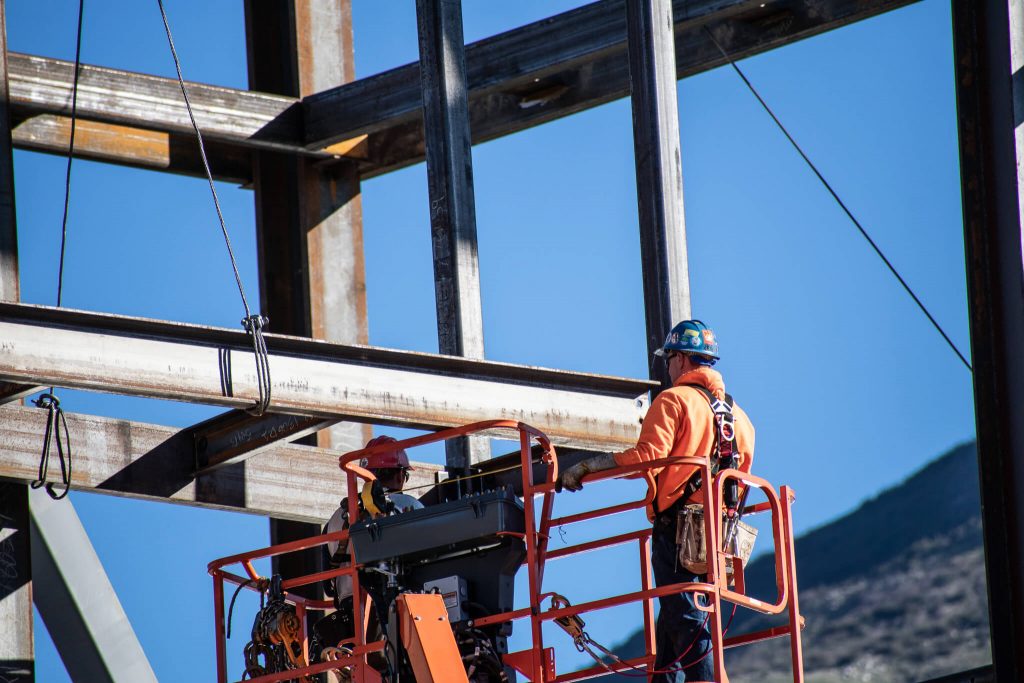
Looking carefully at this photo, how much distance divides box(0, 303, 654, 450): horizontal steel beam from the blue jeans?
6.45ft

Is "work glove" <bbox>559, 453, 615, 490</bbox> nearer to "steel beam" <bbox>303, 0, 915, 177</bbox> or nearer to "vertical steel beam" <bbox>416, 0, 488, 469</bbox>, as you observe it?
"vertical steel beam" <bbox>416, 0, 488, 469</bbox>

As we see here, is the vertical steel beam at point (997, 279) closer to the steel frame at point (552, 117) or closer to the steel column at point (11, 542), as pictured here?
the steel frame at point (552, 117)

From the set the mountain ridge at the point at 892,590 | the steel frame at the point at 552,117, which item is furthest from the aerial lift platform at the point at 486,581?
the mountain ridge at the point at 892,590

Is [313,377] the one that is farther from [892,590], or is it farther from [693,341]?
[892,590]

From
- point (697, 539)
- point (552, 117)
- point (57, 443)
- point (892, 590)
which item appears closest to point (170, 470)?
point (57, 443)

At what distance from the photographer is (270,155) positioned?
53.6 feet

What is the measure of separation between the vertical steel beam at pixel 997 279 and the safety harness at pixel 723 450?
94.8 inches

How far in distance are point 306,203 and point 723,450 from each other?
8145mm

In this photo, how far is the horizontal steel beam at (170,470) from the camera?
11.8 m

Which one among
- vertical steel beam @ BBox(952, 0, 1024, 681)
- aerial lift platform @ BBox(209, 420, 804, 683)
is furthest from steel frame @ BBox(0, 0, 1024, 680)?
aerial lift platform @ BBox(209, 420, 804, 683)

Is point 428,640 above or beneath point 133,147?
beneath

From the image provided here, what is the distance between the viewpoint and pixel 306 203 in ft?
53.2

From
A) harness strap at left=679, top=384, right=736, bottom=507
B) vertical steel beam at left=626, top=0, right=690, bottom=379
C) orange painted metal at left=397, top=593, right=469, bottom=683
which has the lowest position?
orange painted metal at left=397, top=593, right=469, bottom=683

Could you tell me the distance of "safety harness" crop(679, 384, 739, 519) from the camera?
28.9 ft
